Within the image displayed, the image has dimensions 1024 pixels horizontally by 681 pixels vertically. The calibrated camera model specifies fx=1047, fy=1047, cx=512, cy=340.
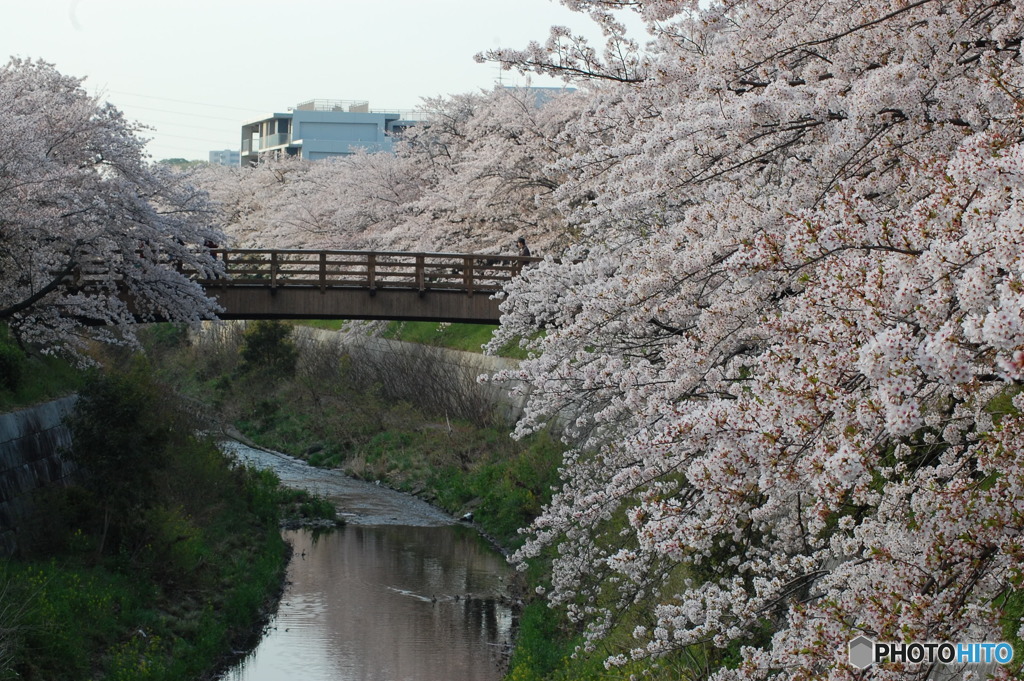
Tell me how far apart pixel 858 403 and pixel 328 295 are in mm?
19309

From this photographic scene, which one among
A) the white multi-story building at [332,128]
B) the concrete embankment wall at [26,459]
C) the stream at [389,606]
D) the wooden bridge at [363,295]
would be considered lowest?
the stream at [389,606]

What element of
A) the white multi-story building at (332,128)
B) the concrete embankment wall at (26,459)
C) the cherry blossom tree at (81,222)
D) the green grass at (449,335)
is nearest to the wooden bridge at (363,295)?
the cherry blossom tree at (81,222)

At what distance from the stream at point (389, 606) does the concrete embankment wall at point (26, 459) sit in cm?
360

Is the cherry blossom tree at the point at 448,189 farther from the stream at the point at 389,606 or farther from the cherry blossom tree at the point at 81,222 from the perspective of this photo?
the stream at the point at 389,606

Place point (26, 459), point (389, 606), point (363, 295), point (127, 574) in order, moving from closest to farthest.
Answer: point (127, 574)
point (26, 459)
point (389, 606)
point (363, 295)

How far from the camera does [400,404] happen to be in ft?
103

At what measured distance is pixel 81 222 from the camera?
15.4 meters

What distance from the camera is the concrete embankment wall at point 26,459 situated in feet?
45.9

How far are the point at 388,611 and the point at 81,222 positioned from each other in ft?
25.2

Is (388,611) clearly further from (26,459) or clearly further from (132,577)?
(26,459)

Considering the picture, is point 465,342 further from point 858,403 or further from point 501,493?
point 858,403

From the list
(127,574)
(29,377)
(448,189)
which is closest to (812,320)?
(127,574)

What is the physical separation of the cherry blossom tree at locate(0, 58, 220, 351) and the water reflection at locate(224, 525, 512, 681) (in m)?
5.44

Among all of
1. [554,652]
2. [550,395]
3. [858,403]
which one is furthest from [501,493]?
[858,403]
